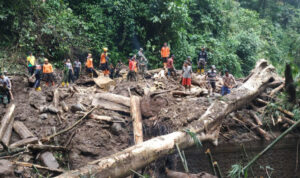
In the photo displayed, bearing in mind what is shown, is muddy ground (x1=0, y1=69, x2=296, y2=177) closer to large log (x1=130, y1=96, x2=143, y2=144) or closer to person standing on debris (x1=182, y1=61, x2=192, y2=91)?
large log (x1=130, y1=96, x2=143, y2=144)

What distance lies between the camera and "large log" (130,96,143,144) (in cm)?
833

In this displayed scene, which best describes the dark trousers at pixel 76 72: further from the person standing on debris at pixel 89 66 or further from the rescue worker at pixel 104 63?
the rescue worker at pixel 104 63

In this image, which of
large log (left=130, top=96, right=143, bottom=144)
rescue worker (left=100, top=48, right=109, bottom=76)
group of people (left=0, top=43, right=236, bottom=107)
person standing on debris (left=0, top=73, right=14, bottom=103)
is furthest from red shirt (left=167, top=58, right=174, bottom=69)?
person standing on debris (left=0, top=73, right=14, bottom=103)

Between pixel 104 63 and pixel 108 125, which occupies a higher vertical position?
pixel 104 63

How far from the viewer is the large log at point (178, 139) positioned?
5.57m

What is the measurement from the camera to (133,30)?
18.4m

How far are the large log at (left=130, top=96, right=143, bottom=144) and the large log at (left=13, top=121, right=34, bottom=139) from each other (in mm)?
2917

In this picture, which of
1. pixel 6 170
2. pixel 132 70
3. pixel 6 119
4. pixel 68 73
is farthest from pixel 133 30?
pixel 6 170

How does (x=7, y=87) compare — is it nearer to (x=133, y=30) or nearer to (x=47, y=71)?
(x=47, y=71)

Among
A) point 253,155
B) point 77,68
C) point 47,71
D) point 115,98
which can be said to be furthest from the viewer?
point 77,68

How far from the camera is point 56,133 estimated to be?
799 centimetres

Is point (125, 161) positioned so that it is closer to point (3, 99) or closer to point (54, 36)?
point (3, 99)

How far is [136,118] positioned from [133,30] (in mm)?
10696

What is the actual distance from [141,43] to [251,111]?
11.5 metres
